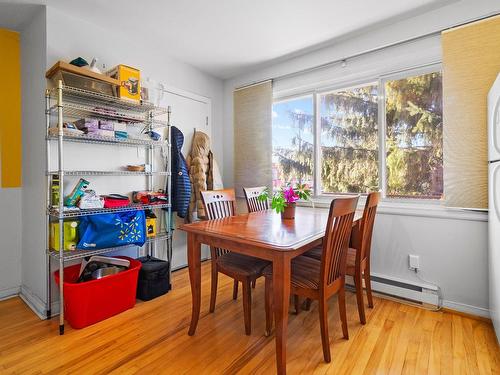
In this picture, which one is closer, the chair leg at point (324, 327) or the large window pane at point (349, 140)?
the chair leg at point (324, 327)

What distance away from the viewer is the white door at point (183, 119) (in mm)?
3041

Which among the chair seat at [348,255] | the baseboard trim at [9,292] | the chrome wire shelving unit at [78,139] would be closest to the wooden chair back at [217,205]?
the chrome wire shelving unit at [78,139]

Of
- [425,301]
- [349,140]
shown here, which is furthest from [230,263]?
[349,140]

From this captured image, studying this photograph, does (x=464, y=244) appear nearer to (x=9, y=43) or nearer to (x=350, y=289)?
(x=350, y=289)

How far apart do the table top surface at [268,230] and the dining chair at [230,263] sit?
0.80 feet

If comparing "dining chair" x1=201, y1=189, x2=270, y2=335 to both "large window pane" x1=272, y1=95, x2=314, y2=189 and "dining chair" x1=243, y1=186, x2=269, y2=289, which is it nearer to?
"dining chair" x1=243, y1=186, x2=269, y2=289

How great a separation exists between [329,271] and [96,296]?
1677mm

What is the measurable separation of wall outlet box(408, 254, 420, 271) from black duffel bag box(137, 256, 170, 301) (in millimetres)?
2161

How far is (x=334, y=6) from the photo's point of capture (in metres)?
2.09

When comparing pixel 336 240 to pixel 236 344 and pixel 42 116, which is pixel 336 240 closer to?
pixel 236 344

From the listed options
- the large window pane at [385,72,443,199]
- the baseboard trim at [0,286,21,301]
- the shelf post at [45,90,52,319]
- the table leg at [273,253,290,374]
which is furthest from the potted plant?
the baseboard trim at [0,286,21,301]

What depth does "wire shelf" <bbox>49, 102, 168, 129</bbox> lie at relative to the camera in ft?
6.75

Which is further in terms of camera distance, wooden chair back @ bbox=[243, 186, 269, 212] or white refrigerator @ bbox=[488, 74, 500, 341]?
wooden chair back @ bbox=[243, 186, 269, 212]

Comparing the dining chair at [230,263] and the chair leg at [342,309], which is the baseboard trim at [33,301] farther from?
the chair leg at [342,309]
